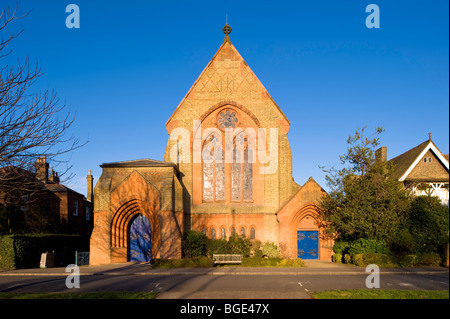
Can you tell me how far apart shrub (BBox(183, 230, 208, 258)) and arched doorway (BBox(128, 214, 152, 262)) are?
10.9 ft

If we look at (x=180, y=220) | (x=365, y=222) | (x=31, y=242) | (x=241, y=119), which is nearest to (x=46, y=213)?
(x=31, y=242)

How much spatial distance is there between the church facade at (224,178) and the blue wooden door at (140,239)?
0.08 meters

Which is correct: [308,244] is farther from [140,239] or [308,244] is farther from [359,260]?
[140,239]

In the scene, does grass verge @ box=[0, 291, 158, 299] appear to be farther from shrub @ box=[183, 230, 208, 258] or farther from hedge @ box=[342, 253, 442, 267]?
hedge @ box=[342, 253, 442, 267]

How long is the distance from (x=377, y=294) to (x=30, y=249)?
872 inches

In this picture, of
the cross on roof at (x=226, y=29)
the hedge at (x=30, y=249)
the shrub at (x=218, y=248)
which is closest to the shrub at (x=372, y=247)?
the shrub at (x=218, y=248)

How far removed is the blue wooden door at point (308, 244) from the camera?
29516 mm

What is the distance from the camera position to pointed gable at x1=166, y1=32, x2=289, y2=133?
3099 cm

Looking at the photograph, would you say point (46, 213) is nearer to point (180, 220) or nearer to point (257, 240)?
point (180, 220)

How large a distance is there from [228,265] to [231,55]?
17.4 m

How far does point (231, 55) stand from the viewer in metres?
31.8

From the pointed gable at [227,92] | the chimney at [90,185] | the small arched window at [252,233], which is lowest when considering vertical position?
the small arched window at [252,233]
